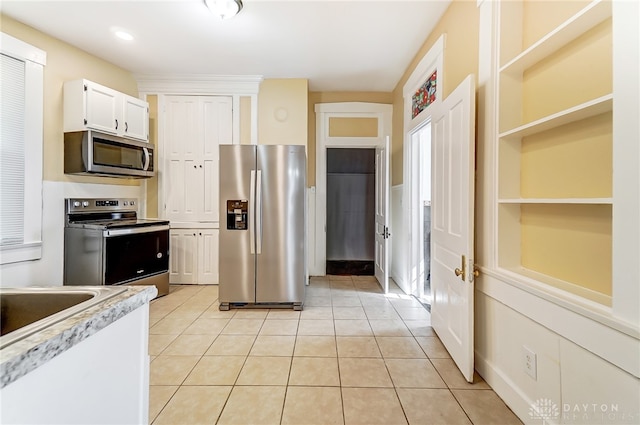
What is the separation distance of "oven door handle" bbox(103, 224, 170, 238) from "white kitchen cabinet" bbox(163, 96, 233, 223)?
1.46 feet

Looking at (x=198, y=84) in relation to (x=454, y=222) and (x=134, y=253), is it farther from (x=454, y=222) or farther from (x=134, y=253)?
(x=454, y=222)

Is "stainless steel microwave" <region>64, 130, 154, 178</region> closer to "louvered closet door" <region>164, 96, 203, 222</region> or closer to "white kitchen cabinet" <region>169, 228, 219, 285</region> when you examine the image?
"louvered closet door" <region>164, 96, 203, 222</region>

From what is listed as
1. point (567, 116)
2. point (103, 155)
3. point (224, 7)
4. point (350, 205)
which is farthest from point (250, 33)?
point (350, 205)

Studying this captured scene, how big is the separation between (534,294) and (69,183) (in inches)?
166

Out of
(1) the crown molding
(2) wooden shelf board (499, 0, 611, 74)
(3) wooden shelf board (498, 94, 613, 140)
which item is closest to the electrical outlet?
(3) wooden shelf board (498, 94, 613, 140)

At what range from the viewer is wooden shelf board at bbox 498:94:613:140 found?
3.57 feet

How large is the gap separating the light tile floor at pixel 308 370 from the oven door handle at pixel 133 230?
2.85ft

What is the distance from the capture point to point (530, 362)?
4.81 ft

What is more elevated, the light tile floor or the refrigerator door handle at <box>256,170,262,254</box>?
the refrigerator door handle at <box>256,170,262,254</box>

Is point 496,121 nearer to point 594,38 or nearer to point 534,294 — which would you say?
point 594,38

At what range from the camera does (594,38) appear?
1229 millimetres

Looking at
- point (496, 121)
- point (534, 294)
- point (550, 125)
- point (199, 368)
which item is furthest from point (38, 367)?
point (496, 121)

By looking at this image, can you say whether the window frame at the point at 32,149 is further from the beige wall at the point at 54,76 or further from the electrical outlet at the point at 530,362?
the electrical outlet at the point at 530,362

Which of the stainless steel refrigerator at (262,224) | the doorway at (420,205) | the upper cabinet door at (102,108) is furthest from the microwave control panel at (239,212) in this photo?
the doorway at (420,205)
